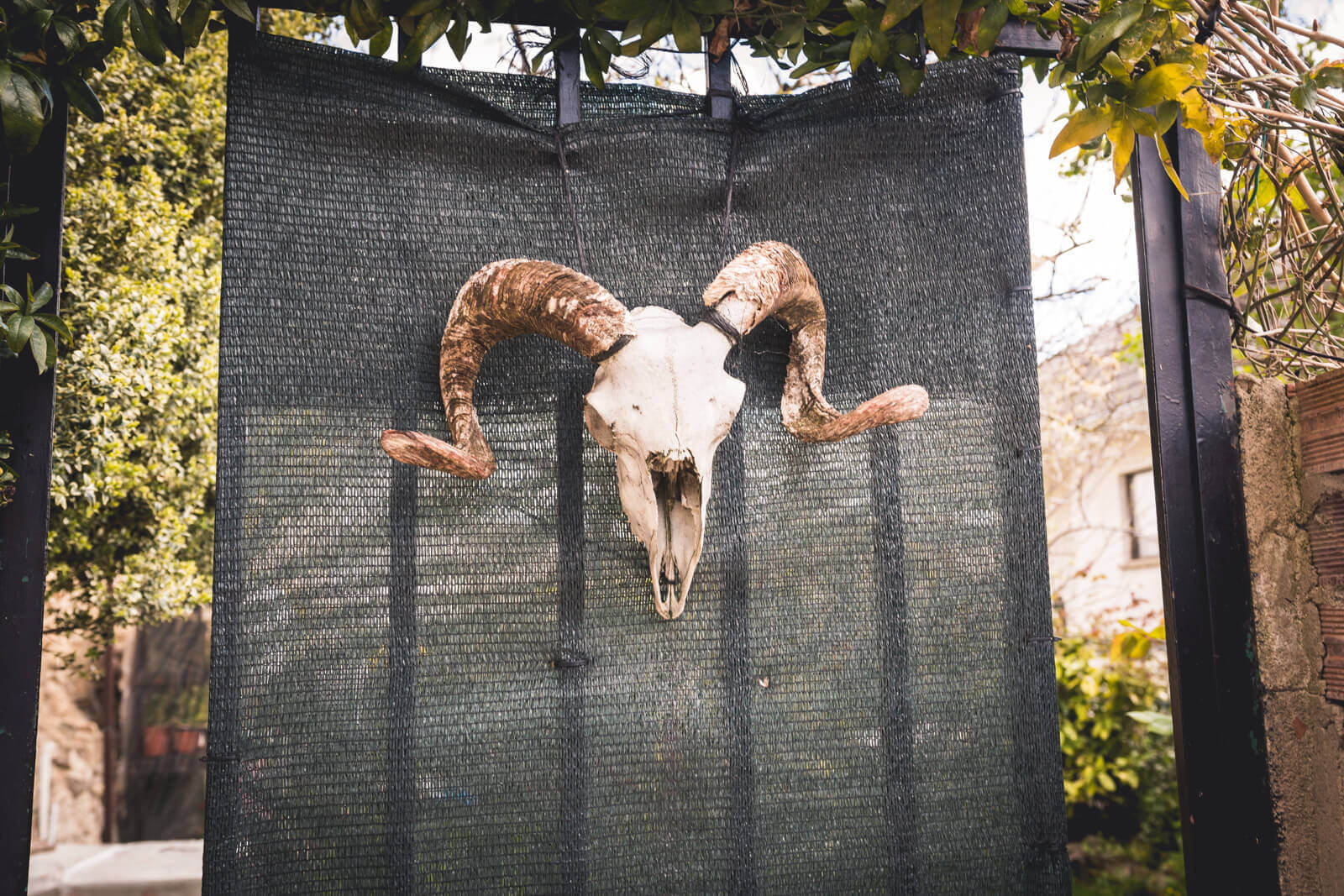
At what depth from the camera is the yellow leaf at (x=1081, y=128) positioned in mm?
1932

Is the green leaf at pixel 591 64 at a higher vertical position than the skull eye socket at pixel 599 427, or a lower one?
higher

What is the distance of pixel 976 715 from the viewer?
2254 mm

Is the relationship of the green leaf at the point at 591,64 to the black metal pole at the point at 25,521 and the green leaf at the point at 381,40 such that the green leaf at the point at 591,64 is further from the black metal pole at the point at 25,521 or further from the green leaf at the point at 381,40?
the black metal pole at the point at 25,521

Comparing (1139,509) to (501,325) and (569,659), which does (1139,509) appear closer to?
(569,659)

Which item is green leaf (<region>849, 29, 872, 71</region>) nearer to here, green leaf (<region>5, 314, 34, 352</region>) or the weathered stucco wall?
the weathered stucco wall

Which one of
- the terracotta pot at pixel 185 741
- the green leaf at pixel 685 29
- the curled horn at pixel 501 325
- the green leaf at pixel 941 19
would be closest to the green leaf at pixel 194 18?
the curled horn at pixel 501 325

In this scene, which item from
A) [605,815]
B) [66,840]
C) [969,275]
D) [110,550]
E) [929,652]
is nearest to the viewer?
[605,815]

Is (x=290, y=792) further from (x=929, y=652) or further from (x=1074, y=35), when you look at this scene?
(x=1074, y=35)

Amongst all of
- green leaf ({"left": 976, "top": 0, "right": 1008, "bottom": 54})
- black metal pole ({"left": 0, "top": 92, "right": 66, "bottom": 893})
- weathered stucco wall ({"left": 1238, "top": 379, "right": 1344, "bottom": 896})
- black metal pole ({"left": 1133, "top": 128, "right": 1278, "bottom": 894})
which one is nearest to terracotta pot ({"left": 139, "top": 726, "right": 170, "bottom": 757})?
black metal pole ({"left": 0, "top": 92, "right": 66, "bottom": 893})

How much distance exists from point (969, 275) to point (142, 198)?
14.6 feet

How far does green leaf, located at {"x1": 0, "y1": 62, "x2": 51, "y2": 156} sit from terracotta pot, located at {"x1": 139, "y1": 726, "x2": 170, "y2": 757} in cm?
827

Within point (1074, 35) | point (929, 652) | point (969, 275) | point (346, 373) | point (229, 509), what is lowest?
point (929, 652)

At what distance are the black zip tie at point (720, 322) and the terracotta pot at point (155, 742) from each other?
8.69 meters

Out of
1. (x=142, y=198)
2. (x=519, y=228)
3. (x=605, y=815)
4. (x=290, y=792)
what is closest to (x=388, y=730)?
(x=290, y=792)
